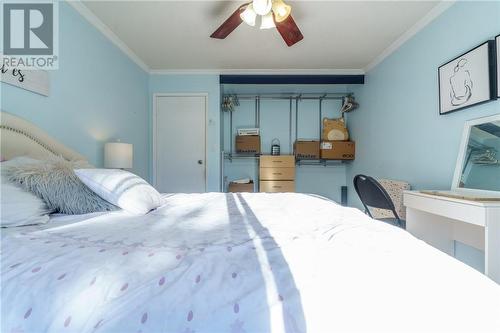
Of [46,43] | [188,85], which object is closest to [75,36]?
[46,43]

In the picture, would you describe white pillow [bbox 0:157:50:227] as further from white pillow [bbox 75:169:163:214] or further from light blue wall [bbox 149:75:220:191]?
light blue wall [bbox 149:75:220:191]

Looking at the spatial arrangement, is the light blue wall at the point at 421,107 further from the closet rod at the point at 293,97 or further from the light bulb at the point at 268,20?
the light bulb at the point at 268,20

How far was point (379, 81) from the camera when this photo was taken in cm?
329

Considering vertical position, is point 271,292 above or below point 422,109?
below

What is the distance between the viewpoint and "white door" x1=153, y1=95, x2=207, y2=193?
3822 millimetres

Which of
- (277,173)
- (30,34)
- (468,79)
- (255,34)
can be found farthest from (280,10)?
(277,173)

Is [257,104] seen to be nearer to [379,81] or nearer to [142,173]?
[379,81]

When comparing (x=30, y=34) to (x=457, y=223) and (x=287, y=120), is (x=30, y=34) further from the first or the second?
(x=457, y=223)

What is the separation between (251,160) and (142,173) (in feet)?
5.75

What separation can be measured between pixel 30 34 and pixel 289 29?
2.00 metres

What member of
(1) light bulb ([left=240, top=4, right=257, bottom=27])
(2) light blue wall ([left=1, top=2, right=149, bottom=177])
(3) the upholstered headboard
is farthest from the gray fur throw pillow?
(1) light bulb ([left=240, top=4, right=257, bottom=27])

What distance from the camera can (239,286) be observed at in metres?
0.54

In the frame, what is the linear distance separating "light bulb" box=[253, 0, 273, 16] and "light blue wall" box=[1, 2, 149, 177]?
1613mm

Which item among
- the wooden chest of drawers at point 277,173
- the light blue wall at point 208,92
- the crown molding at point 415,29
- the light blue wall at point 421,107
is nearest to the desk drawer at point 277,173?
the wooden chest of drawers at point 277,173
